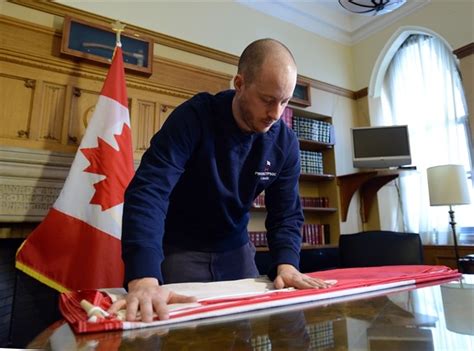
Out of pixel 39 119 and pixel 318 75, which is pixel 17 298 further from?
pixel 318 75

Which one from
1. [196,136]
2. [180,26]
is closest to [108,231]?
[196,136]

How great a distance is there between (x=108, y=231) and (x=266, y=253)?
49.3 inches

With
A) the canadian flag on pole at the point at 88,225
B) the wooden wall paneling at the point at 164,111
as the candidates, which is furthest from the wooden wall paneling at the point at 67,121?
the wooden wall paneling at the point at 164,111

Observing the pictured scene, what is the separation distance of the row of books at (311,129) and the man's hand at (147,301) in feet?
9.19

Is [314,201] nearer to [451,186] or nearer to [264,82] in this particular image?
[451,186]

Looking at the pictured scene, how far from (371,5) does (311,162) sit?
1.40 m

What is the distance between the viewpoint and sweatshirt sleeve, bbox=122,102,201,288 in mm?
659

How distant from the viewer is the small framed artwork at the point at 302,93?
10.9ft

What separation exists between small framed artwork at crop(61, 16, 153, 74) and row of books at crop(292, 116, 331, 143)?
56.5 inches

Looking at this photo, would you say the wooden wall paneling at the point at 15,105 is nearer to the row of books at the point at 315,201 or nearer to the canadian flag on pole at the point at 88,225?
the canadian flag on pole at the point at 88,225

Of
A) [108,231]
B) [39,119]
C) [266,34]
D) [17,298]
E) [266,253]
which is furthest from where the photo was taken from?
[266,34]

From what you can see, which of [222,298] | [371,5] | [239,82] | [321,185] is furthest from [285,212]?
[321,185]

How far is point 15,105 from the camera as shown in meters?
2.12

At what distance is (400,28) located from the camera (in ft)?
11.5
